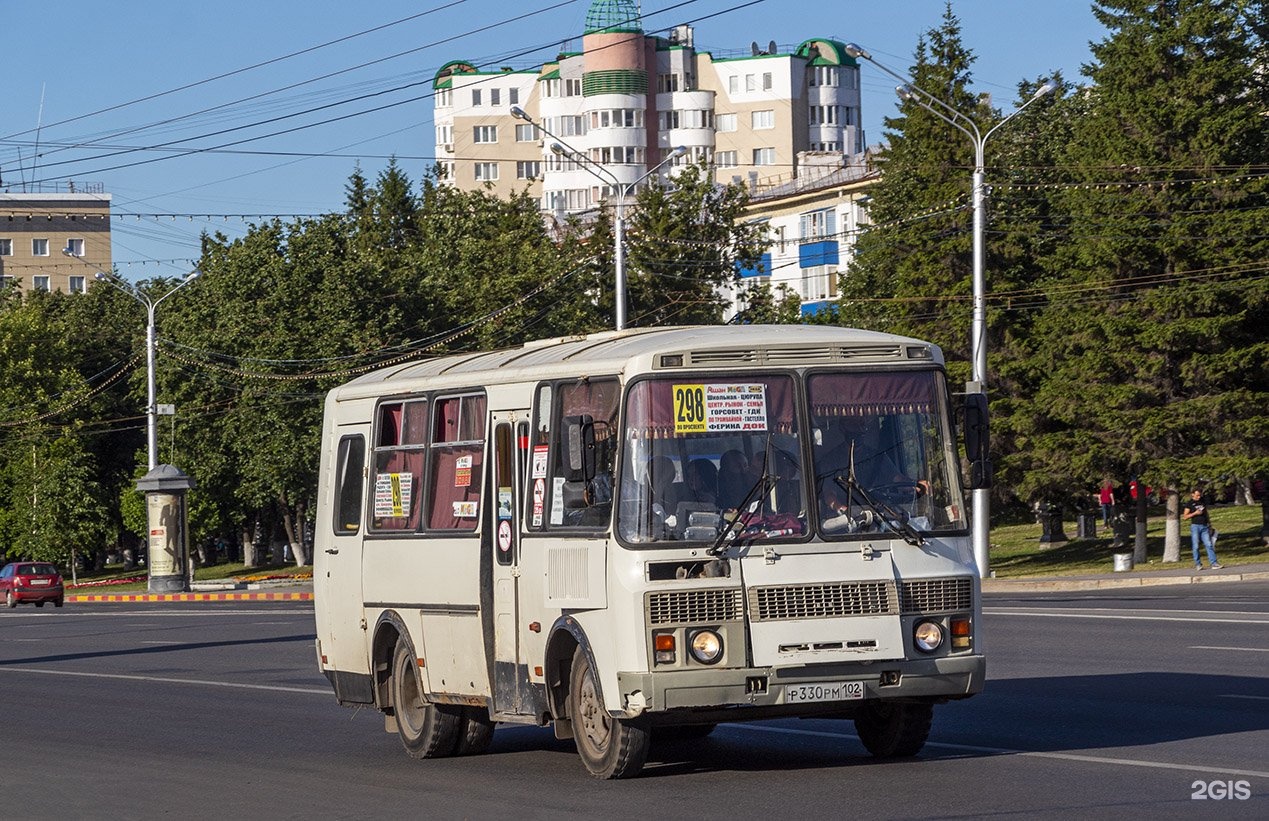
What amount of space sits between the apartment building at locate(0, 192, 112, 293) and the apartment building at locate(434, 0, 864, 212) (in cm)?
2832

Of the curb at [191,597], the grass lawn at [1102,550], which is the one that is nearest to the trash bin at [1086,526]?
the grass lawn at [1102,550]

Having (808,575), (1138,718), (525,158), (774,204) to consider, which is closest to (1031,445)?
(1138,718)

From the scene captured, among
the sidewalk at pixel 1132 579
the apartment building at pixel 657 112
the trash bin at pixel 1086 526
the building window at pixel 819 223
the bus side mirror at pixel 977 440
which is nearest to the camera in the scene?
the bus side mirror at pixel 977 440

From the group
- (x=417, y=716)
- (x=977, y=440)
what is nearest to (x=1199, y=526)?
(x=417, y=716)

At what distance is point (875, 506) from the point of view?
11062 millimetres

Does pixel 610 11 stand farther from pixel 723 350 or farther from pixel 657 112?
pixel 723 350

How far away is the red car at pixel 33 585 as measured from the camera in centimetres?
5559

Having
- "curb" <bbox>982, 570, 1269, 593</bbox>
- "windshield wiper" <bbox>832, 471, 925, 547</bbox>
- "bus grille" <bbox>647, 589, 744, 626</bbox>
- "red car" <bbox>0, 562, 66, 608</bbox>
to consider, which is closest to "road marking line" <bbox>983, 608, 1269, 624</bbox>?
"curb" <bbox>982, 570, 1269, 593</bbox>

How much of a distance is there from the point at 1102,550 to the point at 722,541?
38703mm

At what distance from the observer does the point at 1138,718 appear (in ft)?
43.7

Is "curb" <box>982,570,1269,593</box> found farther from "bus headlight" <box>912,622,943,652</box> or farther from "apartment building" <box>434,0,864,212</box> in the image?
"apartment building" <box>434,0,864,212</box>

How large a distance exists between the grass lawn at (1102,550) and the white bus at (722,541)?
28691mm

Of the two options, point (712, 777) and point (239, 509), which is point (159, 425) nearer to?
point (239, 509)

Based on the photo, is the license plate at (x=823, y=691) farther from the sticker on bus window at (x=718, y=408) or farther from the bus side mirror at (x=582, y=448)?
the bus side mirror at (x=582, y=448)
